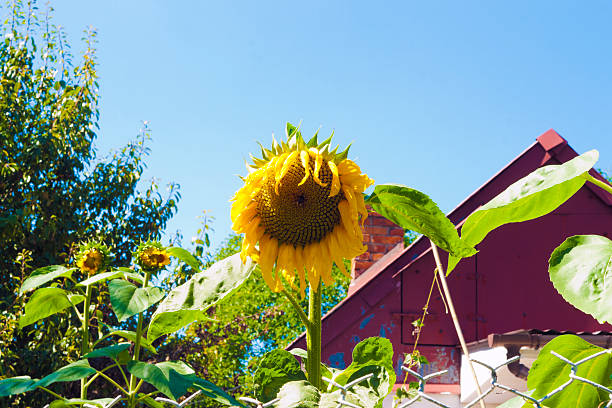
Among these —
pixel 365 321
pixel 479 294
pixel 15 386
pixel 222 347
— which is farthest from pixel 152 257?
pixel 222 347

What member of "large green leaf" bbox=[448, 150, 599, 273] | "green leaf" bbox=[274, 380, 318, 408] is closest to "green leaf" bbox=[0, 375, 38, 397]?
"green leaf" bbox=[274, 380, 318, 408]

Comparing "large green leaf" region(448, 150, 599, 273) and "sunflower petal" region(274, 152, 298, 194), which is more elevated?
"sunflower petal" region(274, 152, 298, 194)

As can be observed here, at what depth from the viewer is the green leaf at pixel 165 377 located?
32.4 inches

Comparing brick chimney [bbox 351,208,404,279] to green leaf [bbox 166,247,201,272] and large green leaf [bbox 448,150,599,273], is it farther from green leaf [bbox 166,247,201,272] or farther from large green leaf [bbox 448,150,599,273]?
large green leaf [bbox 448,150,599,273]

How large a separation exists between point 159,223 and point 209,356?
2.48 metres

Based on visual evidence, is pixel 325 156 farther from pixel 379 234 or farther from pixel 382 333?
pixel 379 234

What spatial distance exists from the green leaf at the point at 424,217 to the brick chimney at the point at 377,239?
6640 millimetres

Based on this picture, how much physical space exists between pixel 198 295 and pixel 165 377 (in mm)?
136

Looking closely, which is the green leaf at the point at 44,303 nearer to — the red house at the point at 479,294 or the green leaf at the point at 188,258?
the green leaf at the point at 188,258

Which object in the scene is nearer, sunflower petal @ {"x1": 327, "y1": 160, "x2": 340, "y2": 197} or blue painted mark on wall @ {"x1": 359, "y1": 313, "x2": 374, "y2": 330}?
sunflower petal @ {"x1": 327, "y1": 160, "x2": 340, "y2": 197}

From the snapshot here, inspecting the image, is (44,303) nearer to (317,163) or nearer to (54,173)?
(317,163)

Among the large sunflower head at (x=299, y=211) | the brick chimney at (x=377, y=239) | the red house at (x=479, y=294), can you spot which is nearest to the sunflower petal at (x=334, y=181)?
the large sunflower head at (x=299, y=211)

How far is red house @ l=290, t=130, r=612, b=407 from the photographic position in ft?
17.5

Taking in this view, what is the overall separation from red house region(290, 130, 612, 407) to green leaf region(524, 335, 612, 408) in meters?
4.30
